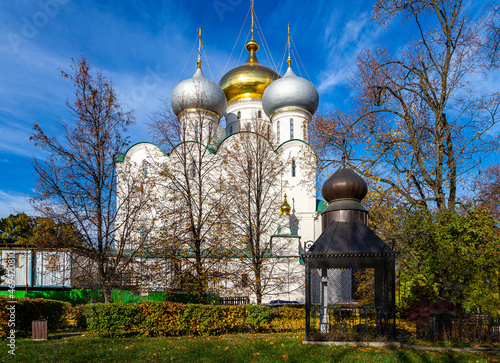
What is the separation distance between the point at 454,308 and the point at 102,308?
30.9 feet

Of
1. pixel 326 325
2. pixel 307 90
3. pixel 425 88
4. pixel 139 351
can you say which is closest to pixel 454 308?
pixel 326 325

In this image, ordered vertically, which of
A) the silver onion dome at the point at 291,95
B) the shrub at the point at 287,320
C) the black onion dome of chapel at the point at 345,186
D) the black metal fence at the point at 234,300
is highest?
the silver onion dome at the point at 291,95

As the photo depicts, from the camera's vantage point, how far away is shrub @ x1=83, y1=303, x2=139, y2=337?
34.3ft

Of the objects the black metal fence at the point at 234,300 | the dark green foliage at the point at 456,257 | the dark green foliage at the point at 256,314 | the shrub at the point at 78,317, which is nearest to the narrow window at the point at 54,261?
the shrub at the point at 78,317

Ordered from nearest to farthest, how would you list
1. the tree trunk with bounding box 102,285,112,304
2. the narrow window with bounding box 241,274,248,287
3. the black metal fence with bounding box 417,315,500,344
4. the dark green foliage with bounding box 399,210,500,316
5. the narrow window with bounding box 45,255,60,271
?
the black metal fence with bounding box 417,315,500,344
the dark green foliage with bounding box 399,210,500,316
the tree trunk with bounding box 102,285,112,304
the narrow window with bounding box 45,255,60,271
the narrow window with bounding box 241,274,248,287

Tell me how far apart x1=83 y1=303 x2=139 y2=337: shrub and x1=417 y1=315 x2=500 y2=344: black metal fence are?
743cm

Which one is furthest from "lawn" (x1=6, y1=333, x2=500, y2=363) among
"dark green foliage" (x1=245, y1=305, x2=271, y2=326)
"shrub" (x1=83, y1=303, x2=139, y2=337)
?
"dark green foliage" (x1=245, y1=305, x2=271, y2=326)

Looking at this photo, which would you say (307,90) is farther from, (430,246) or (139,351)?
(139,351)

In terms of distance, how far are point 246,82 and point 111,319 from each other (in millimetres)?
27296

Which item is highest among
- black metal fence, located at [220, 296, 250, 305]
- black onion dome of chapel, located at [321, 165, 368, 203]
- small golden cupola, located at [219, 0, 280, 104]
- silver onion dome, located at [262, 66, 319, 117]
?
small golden cupola, located at [219, 0, 280, 104]

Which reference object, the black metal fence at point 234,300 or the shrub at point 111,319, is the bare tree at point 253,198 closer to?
the black metal fence at point 234,300

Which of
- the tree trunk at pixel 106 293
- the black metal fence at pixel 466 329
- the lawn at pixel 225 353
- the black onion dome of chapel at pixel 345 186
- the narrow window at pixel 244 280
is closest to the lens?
the lawn at pixel 225 353

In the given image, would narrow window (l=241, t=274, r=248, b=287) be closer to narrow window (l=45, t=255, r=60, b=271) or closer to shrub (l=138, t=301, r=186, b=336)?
shrub (l=138, t=301, r=186, b=336)

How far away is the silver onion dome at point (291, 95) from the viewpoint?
3023 cm
